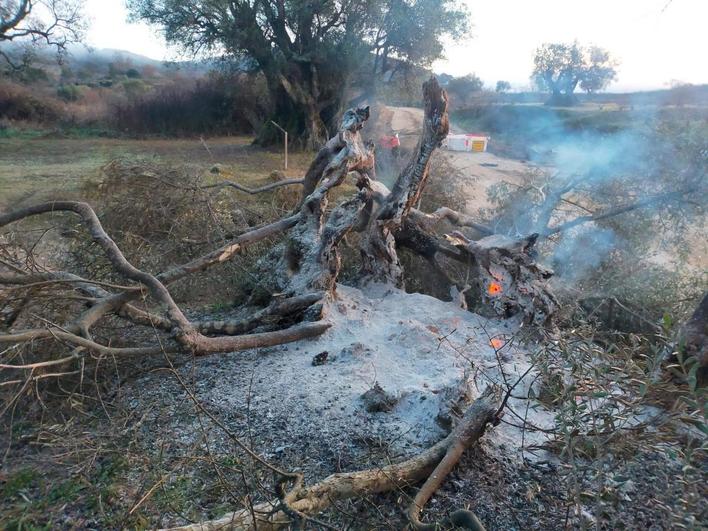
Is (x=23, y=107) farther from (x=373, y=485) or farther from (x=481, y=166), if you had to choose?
(x=373, y=485)

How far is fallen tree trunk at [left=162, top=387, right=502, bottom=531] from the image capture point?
214 cm

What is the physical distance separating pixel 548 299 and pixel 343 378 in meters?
1.97

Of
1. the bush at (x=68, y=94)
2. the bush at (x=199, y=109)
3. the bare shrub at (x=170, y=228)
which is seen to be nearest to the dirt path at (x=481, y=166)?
the bush at (x=199, y=109)

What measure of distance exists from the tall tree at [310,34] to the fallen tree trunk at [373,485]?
1570 centimetres

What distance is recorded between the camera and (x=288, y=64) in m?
17.2

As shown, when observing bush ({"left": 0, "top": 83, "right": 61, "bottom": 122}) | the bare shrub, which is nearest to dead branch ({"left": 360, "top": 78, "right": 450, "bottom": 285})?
the bare shrub

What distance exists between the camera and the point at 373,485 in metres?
2.49

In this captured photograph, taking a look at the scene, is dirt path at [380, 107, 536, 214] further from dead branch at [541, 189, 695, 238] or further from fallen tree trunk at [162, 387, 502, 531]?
fallen tree trunk at [162, 387, 502, 531]

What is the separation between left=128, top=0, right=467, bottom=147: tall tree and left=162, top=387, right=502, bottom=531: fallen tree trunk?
51.5 feet

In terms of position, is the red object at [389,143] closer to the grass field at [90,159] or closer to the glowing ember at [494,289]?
the grass field at [90,159]

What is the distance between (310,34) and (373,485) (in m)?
16.8

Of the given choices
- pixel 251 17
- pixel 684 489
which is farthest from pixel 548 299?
pixel 251 17

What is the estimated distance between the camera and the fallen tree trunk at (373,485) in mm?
2137

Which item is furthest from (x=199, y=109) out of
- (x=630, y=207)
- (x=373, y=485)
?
(x=373, y=485)
